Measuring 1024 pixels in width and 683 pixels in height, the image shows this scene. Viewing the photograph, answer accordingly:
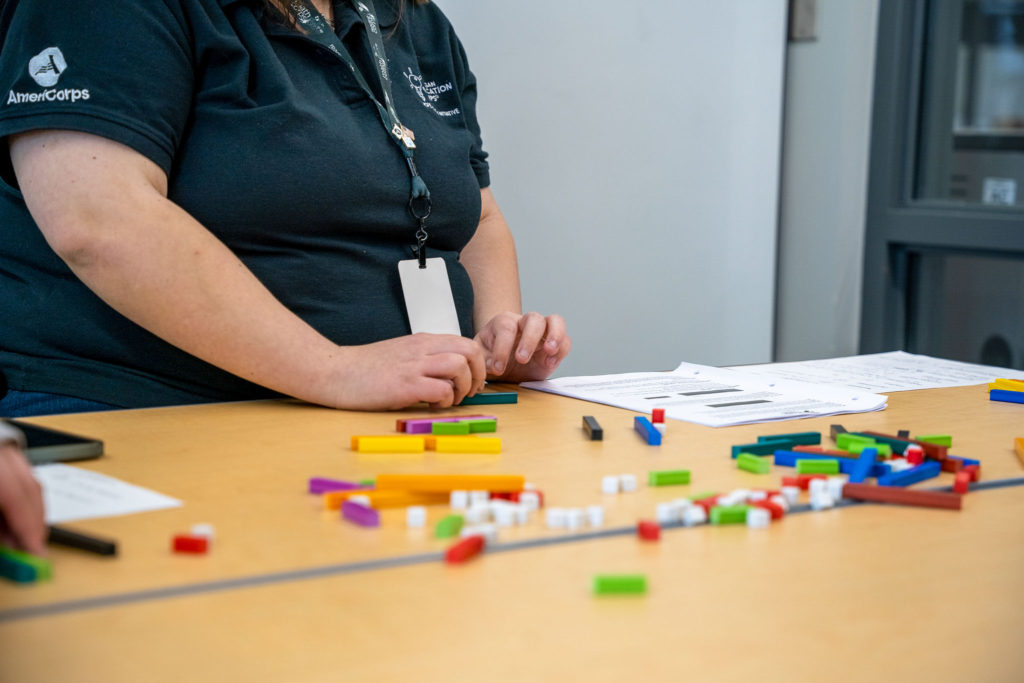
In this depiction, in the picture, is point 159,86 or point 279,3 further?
point 279,3

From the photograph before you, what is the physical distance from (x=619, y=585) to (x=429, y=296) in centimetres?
74

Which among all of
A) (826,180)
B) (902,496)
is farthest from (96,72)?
(826,180)

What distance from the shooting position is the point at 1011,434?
1.04m

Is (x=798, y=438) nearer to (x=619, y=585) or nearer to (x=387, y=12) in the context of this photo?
(x=619, y=585)

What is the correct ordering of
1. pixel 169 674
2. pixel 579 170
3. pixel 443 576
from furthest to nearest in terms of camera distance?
1. pixel 579 170
2. pixel 443 576
3. pixel 169 674

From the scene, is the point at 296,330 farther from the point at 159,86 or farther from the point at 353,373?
the point at 159,86

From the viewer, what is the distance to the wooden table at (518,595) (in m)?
0.49

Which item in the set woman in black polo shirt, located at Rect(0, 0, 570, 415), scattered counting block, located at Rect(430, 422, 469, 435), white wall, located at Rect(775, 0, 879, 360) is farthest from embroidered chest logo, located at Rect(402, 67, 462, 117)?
white wall, located at Rect(775, 0, 879, 360)

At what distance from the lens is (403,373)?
3.49 feet

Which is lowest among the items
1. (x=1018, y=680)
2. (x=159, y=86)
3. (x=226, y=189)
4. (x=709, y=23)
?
(x=1018, y=680)

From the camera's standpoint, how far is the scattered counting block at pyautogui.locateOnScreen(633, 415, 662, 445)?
943 mm

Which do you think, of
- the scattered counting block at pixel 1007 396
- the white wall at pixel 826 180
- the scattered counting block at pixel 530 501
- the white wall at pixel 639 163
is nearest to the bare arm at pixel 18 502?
the scattered counting block at pixel 530 501

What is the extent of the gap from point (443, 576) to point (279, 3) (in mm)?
814

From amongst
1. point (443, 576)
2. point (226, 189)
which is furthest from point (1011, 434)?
point (226, 189)
